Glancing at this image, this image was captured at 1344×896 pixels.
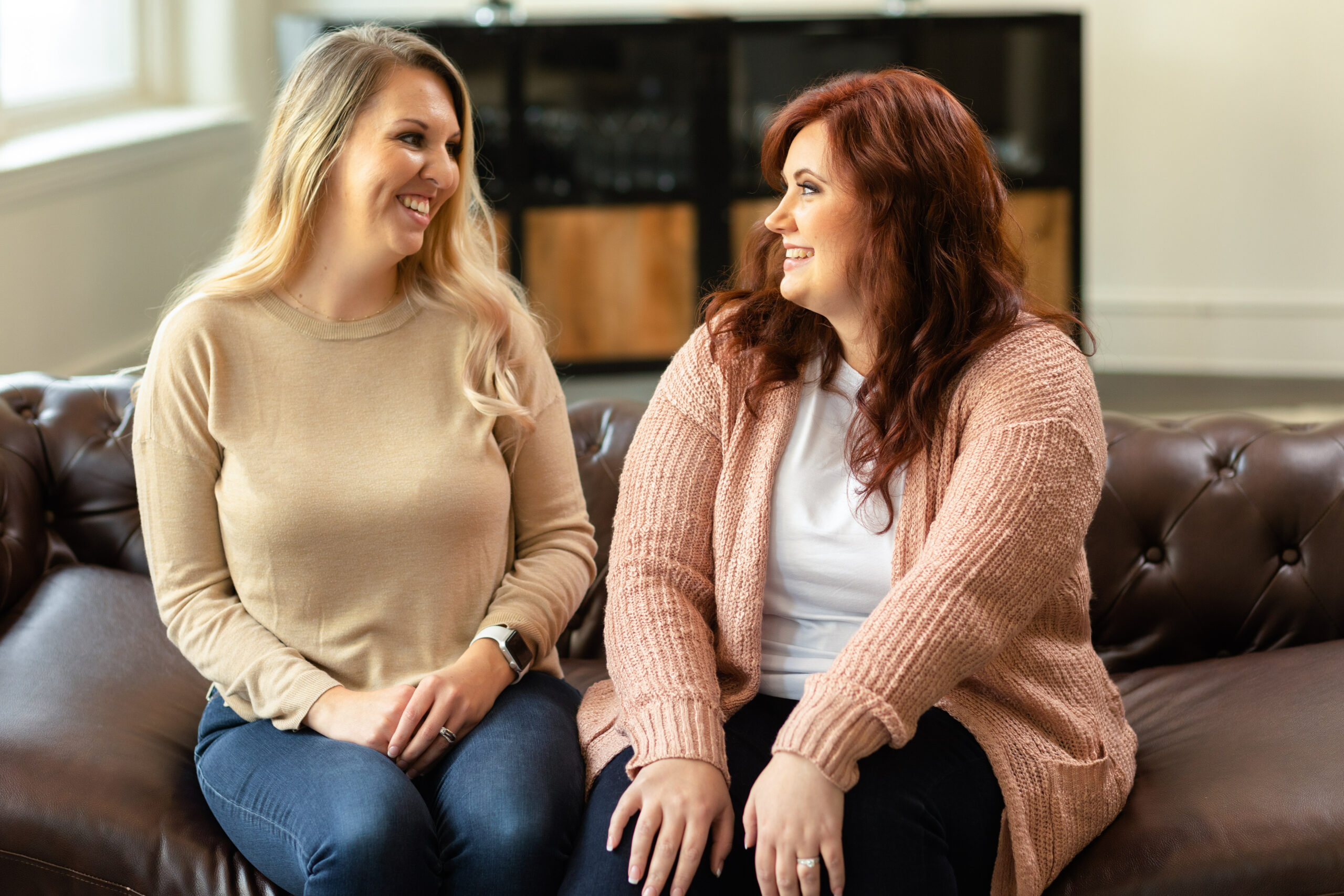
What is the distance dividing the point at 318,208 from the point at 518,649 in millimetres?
627

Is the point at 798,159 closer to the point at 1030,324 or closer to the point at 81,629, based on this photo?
the point at 1030,324

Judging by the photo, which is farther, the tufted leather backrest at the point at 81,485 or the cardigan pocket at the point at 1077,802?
the tufted leather backrest at the point at 81,485

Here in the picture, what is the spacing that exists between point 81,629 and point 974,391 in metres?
1.33

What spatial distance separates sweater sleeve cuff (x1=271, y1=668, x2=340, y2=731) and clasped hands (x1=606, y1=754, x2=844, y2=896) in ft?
1.36

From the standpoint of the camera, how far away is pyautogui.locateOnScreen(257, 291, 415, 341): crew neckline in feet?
5.60

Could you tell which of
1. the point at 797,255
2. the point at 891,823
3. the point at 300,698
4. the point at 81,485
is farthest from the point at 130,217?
the point at 891,823

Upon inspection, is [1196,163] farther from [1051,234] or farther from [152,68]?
[152,68]

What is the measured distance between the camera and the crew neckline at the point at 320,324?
1.71 meters

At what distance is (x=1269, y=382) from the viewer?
5.05 meters

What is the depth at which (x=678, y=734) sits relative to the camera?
57.0 inches

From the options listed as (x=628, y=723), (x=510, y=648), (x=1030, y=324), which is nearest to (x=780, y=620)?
(x=628, y=723)

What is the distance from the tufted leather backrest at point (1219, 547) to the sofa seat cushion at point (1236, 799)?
150 millimetres

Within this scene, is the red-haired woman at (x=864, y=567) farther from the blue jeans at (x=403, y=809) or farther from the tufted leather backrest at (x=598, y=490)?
the tufted leather backrest at (x=598, y=490)

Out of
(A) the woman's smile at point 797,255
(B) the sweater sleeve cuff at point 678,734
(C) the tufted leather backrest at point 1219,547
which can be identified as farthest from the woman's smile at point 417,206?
(C) the tufted leather backrest at point 1219,547
